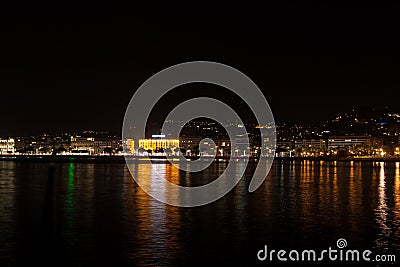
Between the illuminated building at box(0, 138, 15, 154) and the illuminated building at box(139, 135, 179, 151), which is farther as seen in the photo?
the illuminated building at box(0, 138, 15, 154)

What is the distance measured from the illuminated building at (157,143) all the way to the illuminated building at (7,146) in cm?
4006

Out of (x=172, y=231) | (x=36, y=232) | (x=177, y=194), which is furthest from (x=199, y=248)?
(x=177, y=194)

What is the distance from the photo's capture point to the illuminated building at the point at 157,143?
17988 cm

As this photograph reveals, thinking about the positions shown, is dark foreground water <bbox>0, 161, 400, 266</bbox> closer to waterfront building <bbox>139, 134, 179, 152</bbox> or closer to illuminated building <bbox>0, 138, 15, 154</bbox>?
waterfront building <bbox>139, 134, 179, 152</bbox>

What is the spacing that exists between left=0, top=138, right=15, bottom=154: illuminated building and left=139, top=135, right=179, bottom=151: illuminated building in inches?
1577

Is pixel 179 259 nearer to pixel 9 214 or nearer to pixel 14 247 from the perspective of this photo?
pixel 14 247

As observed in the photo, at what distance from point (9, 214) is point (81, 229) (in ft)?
13.1

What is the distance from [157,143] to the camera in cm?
18125

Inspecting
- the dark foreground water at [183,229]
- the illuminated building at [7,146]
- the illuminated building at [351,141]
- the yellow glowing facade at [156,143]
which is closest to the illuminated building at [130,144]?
the yellow glowing facade at [156,143]

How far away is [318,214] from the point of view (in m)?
19.7

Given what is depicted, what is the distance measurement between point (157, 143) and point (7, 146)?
46.6 m

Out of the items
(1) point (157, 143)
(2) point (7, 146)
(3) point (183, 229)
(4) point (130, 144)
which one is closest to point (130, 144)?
(4) point (130, 144)

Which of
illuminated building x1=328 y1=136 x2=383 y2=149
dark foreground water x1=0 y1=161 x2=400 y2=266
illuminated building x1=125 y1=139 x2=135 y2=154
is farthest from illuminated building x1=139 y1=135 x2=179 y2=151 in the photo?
dark foreground water x1=0 y1=161 x2=400 y2=266

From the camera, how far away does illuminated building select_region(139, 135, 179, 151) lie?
179875mm
